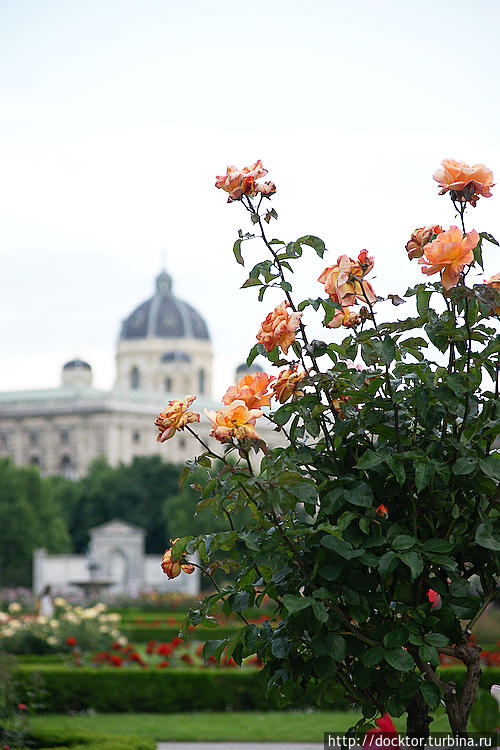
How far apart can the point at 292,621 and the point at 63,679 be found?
33.0 feet

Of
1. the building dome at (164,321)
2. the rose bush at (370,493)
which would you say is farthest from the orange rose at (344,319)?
the building dome at (164,321)

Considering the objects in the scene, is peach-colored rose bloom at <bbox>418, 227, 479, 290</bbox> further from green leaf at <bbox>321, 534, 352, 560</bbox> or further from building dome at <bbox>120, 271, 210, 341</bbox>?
building dome at <bbox>120, 271, 210, 341</bbox>

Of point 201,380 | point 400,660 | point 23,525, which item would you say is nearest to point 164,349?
point 201,380

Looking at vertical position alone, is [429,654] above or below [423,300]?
below

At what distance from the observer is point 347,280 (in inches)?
136

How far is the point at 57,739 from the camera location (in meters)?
8.64

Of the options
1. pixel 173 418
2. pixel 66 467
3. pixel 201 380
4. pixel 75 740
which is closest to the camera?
pixel 173 418

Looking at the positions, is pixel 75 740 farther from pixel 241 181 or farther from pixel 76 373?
pixel 76 373

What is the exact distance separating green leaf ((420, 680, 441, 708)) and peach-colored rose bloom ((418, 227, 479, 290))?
1.06 m

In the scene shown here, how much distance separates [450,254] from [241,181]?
620 mm

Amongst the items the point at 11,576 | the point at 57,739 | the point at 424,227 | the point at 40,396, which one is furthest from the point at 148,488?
the point at 424,227

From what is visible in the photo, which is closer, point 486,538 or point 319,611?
point 319,611

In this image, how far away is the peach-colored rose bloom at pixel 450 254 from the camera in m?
3.24

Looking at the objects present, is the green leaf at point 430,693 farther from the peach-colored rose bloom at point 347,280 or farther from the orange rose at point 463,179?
the orange rose at point 463,179
